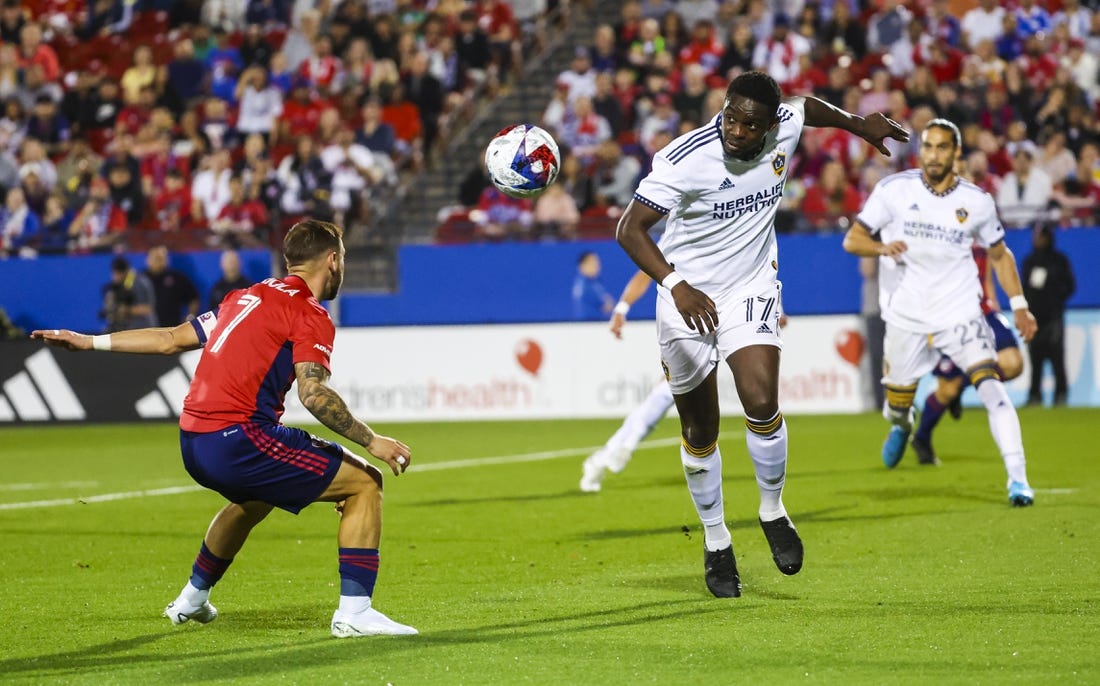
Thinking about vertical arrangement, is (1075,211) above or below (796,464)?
above

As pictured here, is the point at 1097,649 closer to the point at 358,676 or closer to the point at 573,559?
the point at 358,676

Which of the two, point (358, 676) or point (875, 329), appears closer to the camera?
point (358, 676)

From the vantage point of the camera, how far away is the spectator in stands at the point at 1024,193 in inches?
811

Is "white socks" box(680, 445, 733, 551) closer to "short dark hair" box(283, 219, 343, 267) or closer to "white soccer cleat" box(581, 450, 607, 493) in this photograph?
"short dark hair" box(283, 219, 343, 267)

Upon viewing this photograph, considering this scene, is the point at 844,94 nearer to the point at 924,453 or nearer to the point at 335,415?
the point at 924,453

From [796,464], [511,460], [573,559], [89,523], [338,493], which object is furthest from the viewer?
[511,460]

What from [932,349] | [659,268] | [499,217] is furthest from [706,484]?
[499,217]

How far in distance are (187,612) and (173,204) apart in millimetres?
18029

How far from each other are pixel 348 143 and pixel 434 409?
4720mm

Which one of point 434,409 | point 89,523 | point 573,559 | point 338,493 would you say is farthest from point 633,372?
point 338,493

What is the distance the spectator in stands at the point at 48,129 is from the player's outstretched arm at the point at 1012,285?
60.6 ft

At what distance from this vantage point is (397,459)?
6.29 meters

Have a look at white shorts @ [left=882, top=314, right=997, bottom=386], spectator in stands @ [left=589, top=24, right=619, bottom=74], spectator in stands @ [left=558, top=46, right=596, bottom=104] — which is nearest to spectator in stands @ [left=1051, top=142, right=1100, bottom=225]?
spectator in stands @ [left=558, top=46, right=596, bottom=104]

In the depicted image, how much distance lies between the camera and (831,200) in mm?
21125
